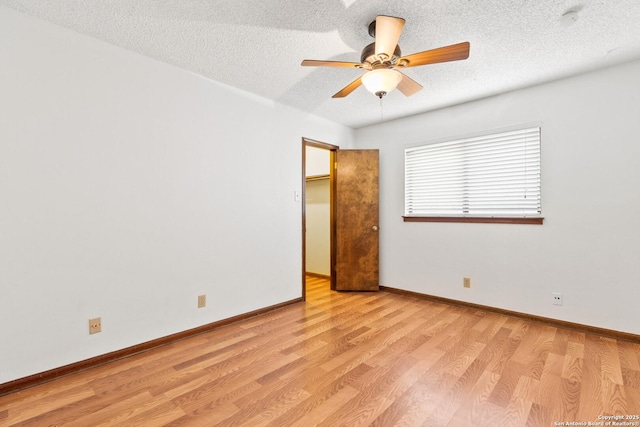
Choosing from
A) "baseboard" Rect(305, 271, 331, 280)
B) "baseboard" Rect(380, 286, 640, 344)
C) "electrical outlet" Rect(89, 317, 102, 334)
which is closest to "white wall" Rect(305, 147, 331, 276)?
"baseboard" Rect(305, 271, 331, 280)

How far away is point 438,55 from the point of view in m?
1.89

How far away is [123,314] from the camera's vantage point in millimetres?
2367

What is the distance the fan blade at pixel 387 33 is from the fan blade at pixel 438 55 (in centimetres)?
12

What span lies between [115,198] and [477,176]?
3621 millimetres

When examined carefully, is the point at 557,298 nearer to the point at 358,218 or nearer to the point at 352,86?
the point at 358,218

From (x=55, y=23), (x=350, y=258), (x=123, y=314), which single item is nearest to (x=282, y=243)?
(x=350, y=258)

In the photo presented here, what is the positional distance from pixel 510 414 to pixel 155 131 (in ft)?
10.4

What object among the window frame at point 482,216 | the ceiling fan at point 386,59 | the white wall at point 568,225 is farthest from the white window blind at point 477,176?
the ceiling fan at point 386,59

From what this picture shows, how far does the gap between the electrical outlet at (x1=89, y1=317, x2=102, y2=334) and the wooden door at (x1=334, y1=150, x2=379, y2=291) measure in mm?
2828

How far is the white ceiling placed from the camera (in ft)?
6.23

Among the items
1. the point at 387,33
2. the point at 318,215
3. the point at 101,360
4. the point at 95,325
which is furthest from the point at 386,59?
the point at 318,215

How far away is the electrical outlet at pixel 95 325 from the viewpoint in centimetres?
Result: 221

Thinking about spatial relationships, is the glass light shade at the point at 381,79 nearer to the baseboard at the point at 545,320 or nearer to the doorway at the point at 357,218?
the doorway at the point at 357,218

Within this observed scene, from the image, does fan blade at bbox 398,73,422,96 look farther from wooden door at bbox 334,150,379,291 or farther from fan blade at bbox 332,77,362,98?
wooden door at bbox 334,150,379,291
